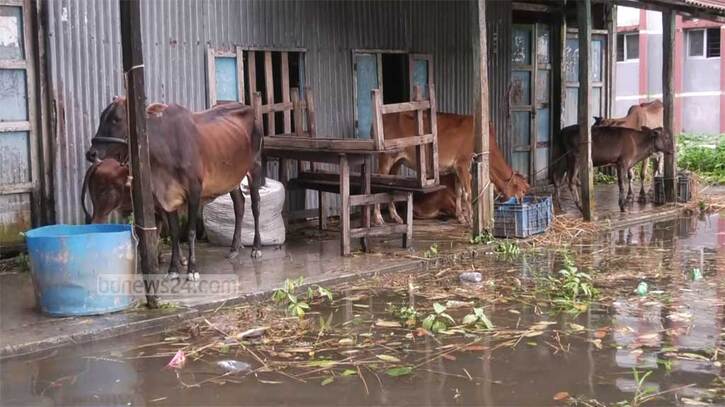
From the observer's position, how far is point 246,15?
10.8 meters

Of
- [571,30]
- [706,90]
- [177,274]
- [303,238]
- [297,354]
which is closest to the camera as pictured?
[297,354]

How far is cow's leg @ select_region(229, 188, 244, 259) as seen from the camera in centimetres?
922

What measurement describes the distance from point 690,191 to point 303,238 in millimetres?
7609

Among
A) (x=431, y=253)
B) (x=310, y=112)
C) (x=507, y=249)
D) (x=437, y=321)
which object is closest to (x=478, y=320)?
(x=437, y=321)

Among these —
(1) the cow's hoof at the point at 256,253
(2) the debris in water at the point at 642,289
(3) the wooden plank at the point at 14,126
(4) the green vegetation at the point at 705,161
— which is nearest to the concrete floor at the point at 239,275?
(1) the cow's hoof at the point at 256,253

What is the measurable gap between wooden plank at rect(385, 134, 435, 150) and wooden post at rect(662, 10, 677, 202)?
619cm

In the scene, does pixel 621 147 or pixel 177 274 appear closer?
pixel 177 274

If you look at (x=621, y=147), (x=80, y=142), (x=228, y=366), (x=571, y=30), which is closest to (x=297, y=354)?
(x=228, y=366)

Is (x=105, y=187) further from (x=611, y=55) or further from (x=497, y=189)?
(x=611, y=55)

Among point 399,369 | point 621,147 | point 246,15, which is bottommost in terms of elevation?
point 399,369

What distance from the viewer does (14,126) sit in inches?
346

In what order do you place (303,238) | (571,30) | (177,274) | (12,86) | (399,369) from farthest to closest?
1. (571,30)
2. (303,238)
3. (12,86)
4. (177,274)
5. (399,369)

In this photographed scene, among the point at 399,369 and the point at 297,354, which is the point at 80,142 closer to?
the point at 297,354

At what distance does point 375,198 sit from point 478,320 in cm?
305
